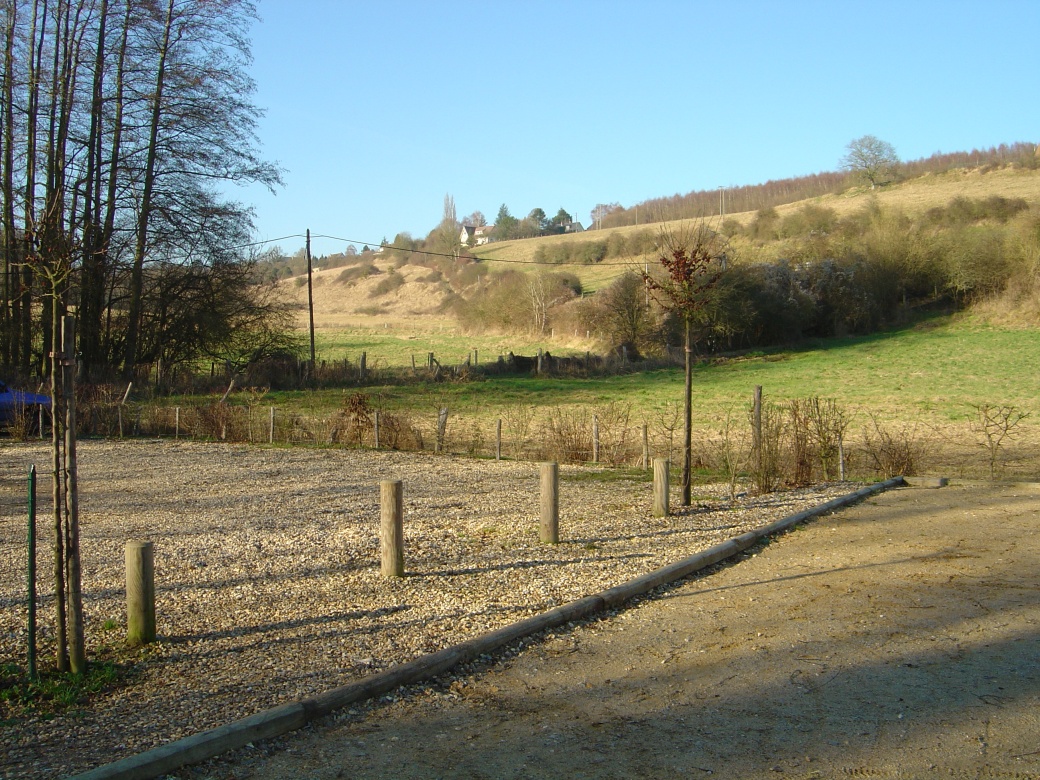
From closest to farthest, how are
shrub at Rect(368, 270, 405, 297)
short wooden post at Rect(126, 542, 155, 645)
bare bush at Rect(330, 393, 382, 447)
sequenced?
short wooden post at Rect(126, 542, 155, 645) → bare bush at Rect(330, 393, 382, 447) → shrub at Rect(368, 270, 405, 297)

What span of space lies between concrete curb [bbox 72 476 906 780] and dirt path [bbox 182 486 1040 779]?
4.2 inches

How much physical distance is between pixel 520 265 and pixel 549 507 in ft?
271

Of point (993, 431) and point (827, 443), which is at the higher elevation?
point (827, 443)

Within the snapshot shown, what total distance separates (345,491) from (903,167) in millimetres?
96464

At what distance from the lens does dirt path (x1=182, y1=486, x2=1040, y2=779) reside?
14.3ft

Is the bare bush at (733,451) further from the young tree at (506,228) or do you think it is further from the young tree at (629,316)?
the young tree at (506,228)

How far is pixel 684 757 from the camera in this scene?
442 cm

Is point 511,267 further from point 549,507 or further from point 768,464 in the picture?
point 549,507

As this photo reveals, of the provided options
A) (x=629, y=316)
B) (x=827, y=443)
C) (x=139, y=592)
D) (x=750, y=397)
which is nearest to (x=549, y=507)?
(x=139, y=592)

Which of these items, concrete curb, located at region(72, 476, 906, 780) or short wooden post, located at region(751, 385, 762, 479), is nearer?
concrete curb, located at region(72, 476, 906, 780)

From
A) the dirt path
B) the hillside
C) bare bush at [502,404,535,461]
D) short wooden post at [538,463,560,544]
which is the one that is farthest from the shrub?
the dirt path

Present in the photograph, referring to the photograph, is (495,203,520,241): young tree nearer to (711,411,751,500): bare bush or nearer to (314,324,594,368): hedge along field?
(314,324,594,368): hedge along field

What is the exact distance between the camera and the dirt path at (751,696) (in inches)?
172

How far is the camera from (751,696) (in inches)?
205
